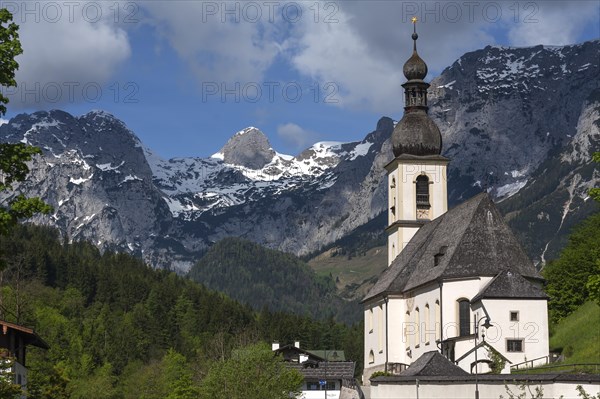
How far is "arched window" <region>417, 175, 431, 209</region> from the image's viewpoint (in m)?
96.2

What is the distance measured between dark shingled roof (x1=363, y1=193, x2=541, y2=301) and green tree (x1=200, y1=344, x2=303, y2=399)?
11.2m

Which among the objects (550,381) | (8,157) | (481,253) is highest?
(481,253)

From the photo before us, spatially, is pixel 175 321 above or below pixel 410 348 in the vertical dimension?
above

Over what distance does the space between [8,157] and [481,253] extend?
163 feet

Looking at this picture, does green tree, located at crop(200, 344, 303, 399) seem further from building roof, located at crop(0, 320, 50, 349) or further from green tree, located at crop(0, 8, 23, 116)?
green tree, located at crop(0, 8, 23, 116)

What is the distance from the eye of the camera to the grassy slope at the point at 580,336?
62.0 metres

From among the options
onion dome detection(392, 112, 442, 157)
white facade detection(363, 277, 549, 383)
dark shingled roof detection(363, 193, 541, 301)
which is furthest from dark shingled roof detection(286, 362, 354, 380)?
dark shingled roof detection(363, 193, 541, 301)

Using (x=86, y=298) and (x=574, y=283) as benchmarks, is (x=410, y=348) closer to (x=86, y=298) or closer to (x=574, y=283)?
(x=574, y=283)

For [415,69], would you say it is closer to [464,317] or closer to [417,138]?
[417,138]

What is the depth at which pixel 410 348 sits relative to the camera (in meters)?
82.6

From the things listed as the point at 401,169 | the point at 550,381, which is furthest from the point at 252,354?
the point at 550,381

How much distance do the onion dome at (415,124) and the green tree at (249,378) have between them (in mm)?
23151

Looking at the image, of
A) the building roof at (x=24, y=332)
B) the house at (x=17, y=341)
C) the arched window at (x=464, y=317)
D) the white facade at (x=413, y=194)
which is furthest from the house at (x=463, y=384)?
the white facade at (x=413, y=194)

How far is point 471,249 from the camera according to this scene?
73.4 meters
